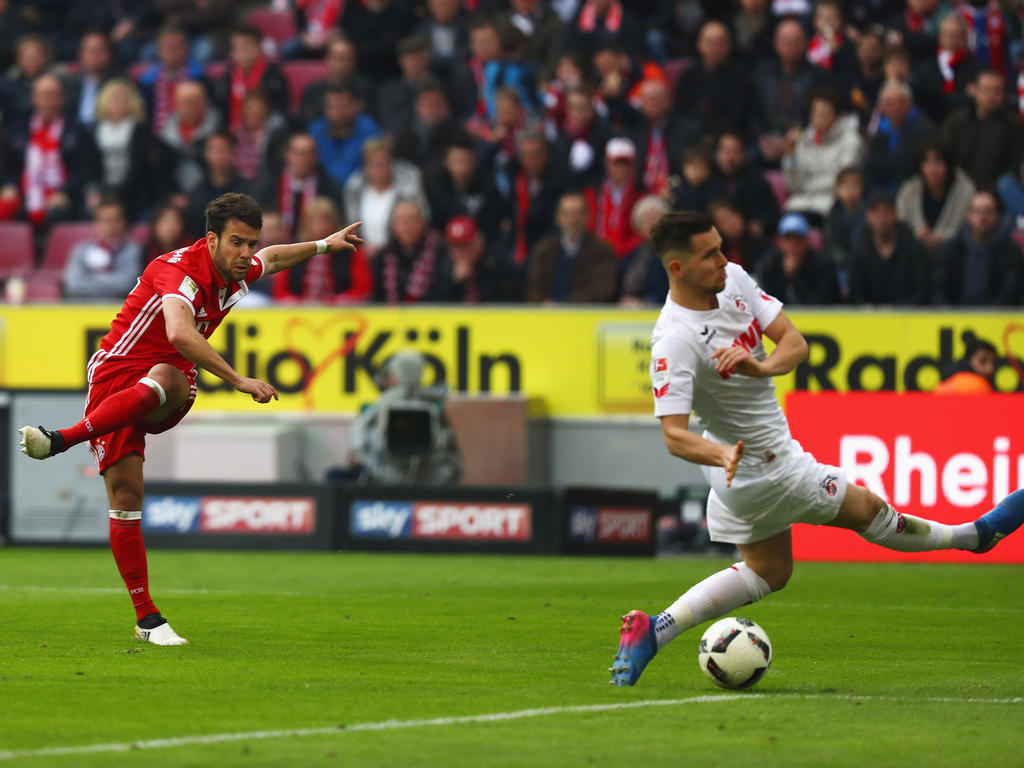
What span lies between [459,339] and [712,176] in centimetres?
299

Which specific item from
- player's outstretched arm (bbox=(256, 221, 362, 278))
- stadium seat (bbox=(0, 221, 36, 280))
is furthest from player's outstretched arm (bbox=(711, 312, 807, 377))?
stadium seat (bbox=(0, 221, 36, 280))

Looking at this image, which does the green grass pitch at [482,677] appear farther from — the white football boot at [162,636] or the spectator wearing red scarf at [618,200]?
the spectator wearing red scarf at [618,200]

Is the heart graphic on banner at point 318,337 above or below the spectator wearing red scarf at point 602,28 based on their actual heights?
below

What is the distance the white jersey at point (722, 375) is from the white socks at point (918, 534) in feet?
2.25

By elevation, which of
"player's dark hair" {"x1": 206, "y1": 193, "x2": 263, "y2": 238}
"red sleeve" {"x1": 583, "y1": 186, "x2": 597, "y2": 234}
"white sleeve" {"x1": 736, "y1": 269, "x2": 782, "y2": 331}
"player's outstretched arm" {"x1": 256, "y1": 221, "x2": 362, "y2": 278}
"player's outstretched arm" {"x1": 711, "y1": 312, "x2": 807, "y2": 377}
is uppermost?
"red sleeve" {"x1": 583, "y1": 186, "x2": 597, "y2": 234}

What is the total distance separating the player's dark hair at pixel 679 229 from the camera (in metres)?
7.29

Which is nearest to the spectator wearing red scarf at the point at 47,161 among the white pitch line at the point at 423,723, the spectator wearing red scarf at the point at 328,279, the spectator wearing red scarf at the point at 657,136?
the spectator wearing red scarf at the point at 328,279

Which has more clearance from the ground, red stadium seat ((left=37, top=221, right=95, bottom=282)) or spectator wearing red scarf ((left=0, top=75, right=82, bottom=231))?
spectator wearing red scarf ((left=0, top=75, right=82, bottom=231))

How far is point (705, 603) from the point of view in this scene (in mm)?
7449

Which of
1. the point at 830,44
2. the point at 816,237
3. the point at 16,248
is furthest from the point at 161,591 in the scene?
the point at 830,44

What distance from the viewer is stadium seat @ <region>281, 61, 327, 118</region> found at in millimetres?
21281

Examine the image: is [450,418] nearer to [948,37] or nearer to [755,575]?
[948,37]

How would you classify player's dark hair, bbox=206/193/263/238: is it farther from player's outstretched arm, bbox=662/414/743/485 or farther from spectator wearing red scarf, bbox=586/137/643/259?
spectator wearing red scarf, bbox=586/137/643/259

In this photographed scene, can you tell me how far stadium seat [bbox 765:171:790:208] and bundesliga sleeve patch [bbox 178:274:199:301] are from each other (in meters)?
10.6
